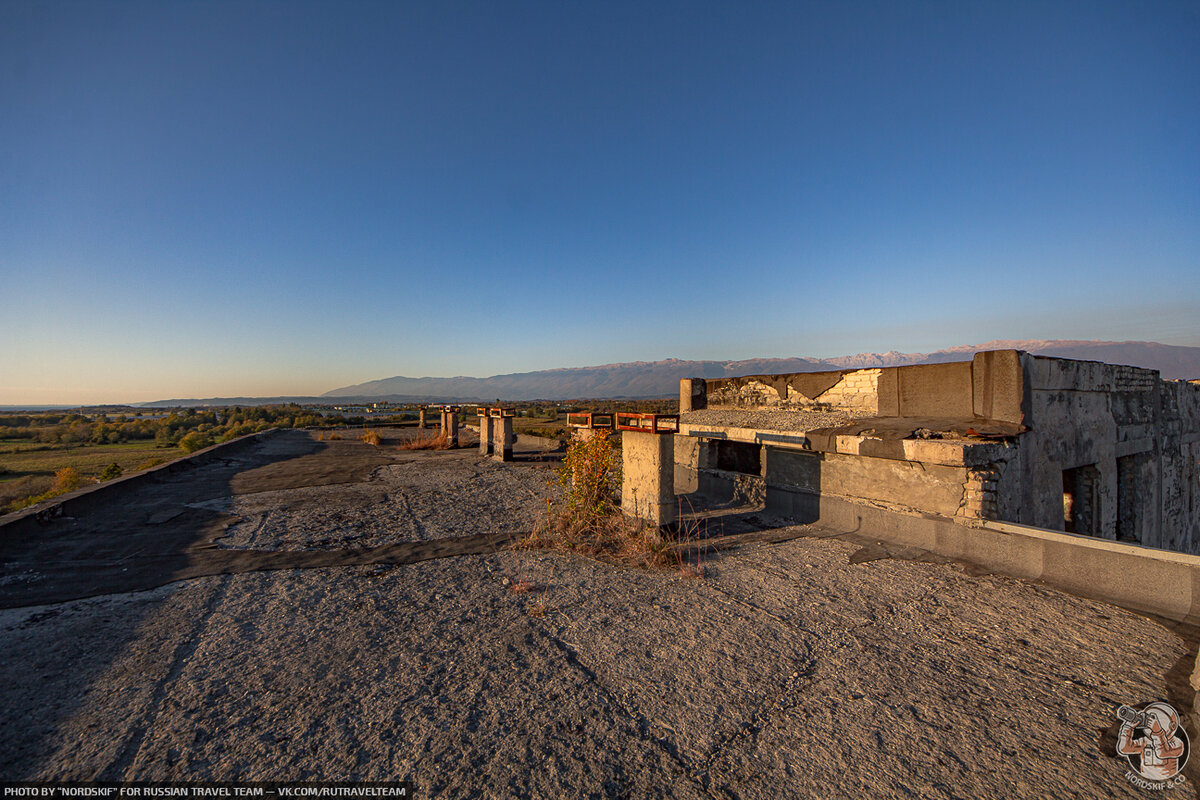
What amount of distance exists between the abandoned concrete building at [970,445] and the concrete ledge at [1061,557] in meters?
0.18

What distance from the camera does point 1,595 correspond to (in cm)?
457

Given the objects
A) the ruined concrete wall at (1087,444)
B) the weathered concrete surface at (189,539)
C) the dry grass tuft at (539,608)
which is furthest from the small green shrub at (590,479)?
the ruined concrete wall at (1087,444)

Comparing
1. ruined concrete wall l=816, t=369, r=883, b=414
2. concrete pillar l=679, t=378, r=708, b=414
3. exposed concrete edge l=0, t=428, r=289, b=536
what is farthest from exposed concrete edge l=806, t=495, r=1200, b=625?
exposed concrete edge l=0, t=428, r=289, b=536

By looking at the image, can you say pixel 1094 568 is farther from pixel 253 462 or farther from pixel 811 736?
pixel 253 462

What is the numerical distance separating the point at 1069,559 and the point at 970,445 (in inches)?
58.7

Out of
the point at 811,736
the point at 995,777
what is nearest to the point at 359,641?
the point at 811,736

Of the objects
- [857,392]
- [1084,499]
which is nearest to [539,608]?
[857,392]

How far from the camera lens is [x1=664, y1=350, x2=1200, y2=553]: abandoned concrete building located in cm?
635

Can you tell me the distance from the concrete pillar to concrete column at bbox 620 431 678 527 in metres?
5.02

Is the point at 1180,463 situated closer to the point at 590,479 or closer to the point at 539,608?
the point at 590,479

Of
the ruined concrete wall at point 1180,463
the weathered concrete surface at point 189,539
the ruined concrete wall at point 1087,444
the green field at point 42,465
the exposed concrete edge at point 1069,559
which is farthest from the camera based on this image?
the green field at point 42,465

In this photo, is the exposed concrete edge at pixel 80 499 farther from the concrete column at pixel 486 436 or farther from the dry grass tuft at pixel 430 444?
the concrete column at pixel 486 436

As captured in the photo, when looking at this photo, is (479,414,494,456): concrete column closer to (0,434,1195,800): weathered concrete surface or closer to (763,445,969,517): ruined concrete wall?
(763,445,969,517): ruined concrete wall

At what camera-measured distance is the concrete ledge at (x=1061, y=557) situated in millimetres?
4324
